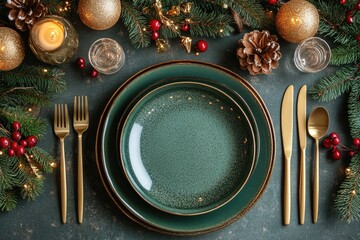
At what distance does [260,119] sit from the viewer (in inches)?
47.6

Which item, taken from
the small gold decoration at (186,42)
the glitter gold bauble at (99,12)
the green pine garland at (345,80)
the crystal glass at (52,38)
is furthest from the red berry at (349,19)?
the crystal glass at (52,38)

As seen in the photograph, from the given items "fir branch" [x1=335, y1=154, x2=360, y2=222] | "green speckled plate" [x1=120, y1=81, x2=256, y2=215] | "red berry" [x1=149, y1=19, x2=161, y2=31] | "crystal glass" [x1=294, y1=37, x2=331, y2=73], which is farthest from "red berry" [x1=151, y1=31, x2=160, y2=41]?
"fir branch" [x1=335, y1=154, x2=360, y2=222]

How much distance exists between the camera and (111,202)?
1.22 meters

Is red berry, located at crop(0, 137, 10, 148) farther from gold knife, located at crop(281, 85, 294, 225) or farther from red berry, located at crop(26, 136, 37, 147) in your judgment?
gold knife, located at crop(281, 85, 294, 225)

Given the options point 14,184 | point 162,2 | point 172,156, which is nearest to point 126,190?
point 172,156

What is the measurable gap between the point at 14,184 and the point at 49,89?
0.75ft

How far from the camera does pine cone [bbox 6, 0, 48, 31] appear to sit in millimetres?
1128

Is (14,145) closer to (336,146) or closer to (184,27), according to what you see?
(184,27)

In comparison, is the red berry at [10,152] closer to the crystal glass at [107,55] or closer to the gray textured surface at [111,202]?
the gray textured surface at [111,202]

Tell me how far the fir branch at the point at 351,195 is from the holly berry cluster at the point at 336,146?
21 millimetres

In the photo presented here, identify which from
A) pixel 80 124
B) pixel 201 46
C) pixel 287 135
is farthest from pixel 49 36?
pixel 287 135

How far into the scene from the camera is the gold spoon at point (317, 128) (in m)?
1.24

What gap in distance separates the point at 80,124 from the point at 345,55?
2.11 feet

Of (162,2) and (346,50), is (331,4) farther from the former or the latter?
(162,2)
